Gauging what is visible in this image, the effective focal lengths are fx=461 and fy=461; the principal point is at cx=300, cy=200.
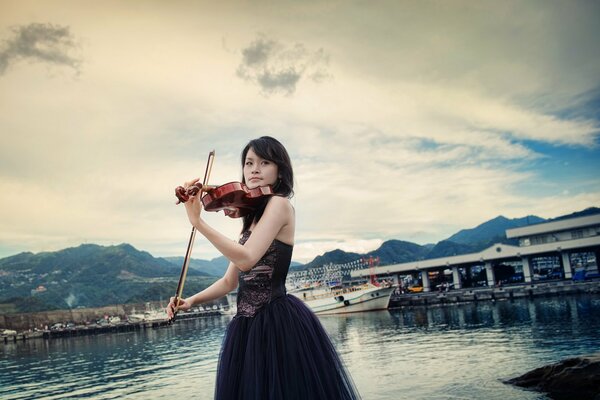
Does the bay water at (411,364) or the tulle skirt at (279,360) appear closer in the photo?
the tulle skirt at (279,360)

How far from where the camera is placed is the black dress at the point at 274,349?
102 inches

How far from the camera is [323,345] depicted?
2908 millimetres

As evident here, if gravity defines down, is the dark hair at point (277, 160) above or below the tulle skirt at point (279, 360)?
above

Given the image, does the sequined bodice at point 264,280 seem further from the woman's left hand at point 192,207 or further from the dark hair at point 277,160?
the woman's left hand at point 192,207

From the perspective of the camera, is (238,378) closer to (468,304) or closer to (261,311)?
(261,311)

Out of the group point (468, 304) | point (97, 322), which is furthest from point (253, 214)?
point (97, 322)

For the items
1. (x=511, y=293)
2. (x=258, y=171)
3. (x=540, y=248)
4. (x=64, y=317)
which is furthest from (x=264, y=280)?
(x=64, y=317)

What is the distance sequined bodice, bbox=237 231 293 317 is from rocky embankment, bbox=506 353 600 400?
1034 cm

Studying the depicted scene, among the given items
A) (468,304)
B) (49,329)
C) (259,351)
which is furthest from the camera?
(49,329)

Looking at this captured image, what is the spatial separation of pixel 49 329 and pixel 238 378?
297 ft

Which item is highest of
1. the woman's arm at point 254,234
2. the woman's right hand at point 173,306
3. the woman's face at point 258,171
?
the woman's face at point 258,171

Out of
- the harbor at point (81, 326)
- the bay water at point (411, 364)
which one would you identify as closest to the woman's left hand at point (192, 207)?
the bay water at point (411, 364)

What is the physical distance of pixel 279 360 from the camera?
2668 mm

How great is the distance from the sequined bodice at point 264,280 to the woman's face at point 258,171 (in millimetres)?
409
